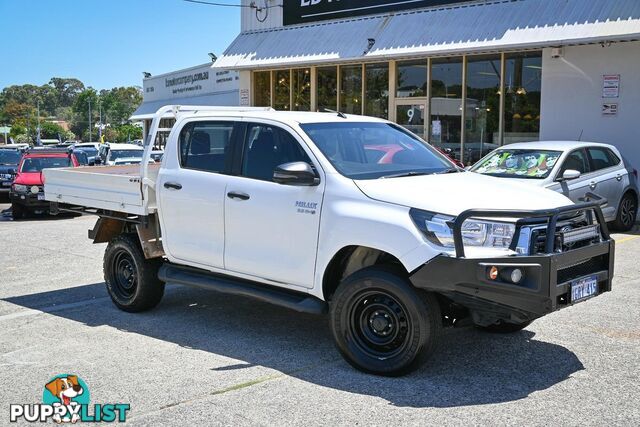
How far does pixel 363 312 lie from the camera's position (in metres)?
5.41

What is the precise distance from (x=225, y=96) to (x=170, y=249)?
89.3 feet

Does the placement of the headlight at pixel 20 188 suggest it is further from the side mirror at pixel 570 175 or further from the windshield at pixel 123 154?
the side mirror at pixel 570 175

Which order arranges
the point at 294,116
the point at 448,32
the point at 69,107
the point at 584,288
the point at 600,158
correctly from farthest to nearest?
the point at 69,107 → the point at 448,32 → the point at 600,158 → the point at 294,116 → the point at 584,288

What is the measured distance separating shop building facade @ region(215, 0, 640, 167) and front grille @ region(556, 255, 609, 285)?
10.2m

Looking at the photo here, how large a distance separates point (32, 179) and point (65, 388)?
538 inches

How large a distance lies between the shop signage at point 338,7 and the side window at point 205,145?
1235 cm

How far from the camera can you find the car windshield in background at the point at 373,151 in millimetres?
5902

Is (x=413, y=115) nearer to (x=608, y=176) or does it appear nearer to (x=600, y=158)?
(x=600, y=158)

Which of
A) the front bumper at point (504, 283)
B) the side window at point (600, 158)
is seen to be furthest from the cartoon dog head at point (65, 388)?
the side window at point (600, 158)

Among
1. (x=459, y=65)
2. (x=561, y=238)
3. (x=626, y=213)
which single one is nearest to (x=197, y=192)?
(x=561, y=238)

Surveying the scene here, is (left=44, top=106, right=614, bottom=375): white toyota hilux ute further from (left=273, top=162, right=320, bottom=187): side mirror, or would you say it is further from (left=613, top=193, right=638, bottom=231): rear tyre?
(left=613, top=193, right=638, bottom=231): rear tyre

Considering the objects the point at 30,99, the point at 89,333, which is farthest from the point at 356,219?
the point at 30,99

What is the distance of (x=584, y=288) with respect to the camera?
17.3ft

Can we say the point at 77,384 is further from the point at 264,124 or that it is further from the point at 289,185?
the point at 264,124
